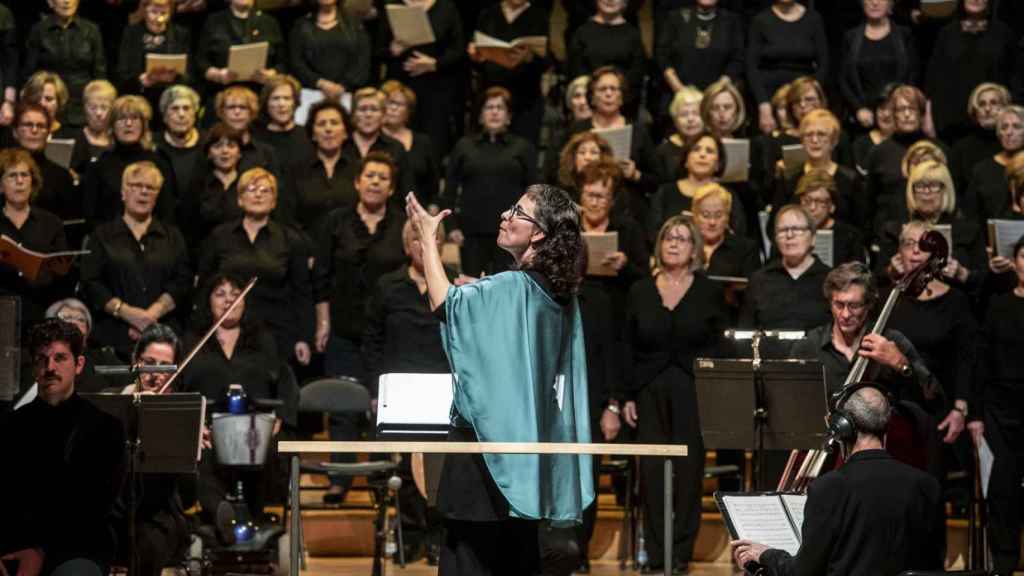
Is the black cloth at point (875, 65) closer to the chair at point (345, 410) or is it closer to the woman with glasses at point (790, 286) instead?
the woman with glasses at point (790, 286)

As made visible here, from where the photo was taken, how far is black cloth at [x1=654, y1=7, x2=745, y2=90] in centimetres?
1046

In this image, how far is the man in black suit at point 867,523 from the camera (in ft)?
16.3

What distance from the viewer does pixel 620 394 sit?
312 inches

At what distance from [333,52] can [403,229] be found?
216 cm

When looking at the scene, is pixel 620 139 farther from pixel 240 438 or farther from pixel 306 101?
pixel 240 438

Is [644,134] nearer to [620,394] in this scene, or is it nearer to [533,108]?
[533,108]

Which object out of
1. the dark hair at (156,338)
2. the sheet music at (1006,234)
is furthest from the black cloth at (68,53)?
the sheet music at (1006,234)

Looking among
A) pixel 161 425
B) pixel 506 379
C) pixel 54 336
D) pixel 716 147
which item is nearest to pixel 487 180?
pixel 716 147

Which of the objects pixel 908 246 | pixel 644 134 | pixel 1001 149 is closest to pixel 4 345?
pixel 908 246

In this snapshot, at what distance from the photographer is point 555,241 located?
4570 mm

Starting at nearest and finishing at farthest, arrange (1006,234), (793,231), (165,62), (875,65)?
1. (793,231)
2. (1006,234)
3. (165,62)
4. (875,65)

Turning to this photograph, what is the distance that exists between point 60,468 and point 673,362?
3.09m

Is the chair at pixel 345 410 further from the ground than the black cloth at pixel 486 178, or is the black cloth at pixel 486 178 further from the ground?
the black cloth at pixel 486 178

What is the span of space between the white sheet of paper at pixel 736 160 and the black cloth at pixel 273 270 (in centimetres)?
230
